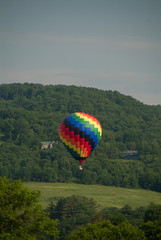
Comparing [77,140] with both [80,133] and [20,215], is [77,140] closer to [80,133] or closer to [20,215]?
[80,133]

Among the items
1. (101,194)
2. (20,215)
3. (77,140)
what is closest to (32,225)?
(20,215)

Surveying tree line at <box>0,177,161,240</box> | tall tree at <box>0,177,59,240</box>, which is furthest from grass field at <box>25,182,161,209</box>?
tall tree at <box>0,177,59,240</box>

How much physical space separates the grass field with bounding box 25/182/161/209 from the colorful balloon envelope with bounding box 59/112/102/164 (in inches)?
1486

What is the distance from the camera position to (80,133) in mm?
78125

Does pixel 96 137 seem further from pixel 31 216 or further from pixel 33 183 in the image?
pixel 33 183

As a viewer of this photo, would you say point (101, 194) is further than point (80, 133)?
Yes

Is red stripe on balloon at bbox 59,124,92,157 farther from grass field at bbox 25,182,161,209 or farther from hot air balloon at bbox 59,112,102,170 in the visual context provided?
grass field at bbox 25,182,161,209

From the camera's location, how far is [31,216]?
54.0 meters

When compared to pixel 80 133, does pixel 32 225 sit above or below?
below

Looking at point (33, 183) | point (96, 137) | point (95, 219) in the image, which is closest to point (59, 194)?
point (33, 183)

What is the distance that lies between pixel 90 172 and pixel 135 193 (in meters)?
21.5

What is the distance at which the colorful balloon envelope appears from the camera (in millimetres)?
78188

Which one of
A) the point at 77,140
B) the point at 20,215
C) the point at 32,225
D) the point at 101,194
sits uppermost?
the point at 77,140

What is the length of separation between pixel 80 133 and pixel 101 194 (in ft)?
199
